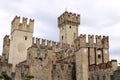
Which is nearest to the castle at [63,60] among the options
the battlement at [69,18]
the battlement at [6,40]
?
the battlement at [6,40]

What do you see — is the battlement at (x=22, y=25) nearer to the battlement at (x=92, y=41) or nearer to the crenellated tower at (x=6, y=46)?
the crenellated tower at (x=6, y=46)

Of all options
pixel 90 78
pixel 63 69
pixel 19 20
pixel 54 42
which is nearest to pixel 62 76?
pixel 63 69

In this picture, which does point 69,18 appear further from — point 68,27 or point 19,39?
point 19,39

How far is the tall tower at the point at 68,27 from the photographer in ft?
154

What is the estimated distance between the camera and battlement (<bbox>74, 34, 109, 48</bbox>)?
31.9 m

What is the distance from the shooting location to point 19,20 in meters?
40.7

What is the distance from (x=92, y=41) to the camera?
107ft

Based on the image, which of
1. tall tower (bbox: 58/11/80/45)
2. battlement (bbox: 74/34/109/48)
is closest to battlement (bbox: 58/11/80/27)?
tall tower (bbox: 58/11/80/45)

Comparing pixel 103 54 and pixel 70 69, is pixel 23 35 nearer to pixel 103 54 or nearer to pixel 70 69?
pixel 70 69

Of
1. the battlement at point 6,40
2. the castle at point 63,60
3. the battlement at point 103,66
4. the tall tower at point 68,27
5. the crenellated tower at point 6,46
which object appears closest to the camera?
the battlement at point 103,66

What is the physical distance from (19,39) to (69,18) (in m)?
11.9

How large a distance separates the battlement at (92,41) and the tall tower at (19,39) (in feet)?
33.0

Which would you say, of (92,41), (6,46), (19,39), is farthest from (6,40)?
(92,41)

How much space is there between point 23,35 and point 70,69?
10893 mm
